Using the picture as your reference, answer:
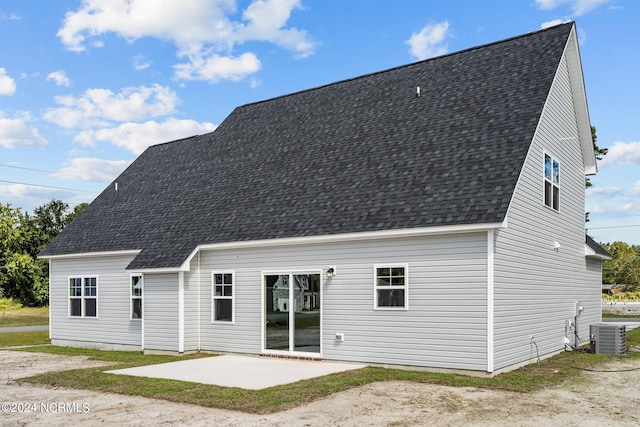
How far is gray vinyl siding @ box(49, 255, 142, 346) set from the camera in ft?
60.8

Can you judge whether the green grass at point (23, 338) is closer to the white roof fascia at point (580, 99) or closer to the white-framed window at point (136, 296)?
Result: the white-framed window at point (136, 296)

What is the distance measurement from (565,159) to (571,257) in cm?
285

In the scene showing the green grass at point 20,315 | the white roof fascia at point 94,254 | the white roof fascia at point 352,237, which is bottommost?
the green grass at point 20,315

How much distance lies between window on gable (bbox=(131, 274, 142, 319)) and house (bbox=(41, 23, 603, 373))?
0.04m

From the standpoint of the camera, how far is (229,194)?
701 inches

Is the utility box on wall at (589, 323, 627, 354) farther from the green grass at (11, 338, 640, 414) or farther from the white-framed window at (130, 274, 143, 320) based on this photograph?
the white-framed window at (130, 274, 143, 320)

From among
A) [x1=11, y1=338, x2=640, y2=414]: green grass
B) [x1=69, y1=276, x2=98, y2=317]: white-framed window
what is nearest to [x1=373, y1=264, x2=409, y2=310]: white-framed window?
[x1=11, y1=338, x2=640, y2=414]: green grass

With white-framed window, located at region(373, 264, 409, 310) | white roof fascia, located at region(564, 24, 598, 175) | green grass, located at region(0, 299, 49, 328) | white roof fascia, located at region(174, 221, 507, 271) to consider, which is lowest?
green grass, located at region(0, 299, 49, 328)

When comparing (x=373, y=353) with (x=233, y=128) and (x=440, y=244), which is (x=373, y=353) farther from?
(x=233, y=128)

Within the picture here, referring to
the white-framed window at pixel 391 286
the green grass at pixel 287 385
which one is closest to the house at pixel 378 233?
the white-framed window at pixel 391 286

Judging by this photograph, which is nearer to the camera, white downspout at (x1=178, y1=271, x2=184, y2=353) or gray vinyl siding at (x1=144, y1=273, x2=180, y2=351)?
white downspout at (x1=178, y1=271, x2=184, y2=353)

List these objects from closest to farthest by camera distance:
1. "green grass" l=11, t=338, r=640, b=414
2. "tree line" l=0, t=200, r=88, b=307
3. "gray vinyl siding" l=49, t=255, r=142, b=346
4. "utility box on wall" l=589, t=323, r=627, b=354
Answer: "green grass" l=11, t=338, r=640, b=414, "utility box on wall" l=589, t=323, r=627, b=354, "gray vinyl siding" l=49, t=255, r=142, b=346, "tree line" l=0, t=200, r=88, b=307

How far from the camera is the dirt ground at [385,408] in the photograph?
324 inches

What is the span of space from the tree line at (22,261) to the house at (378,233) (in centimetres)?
2323
